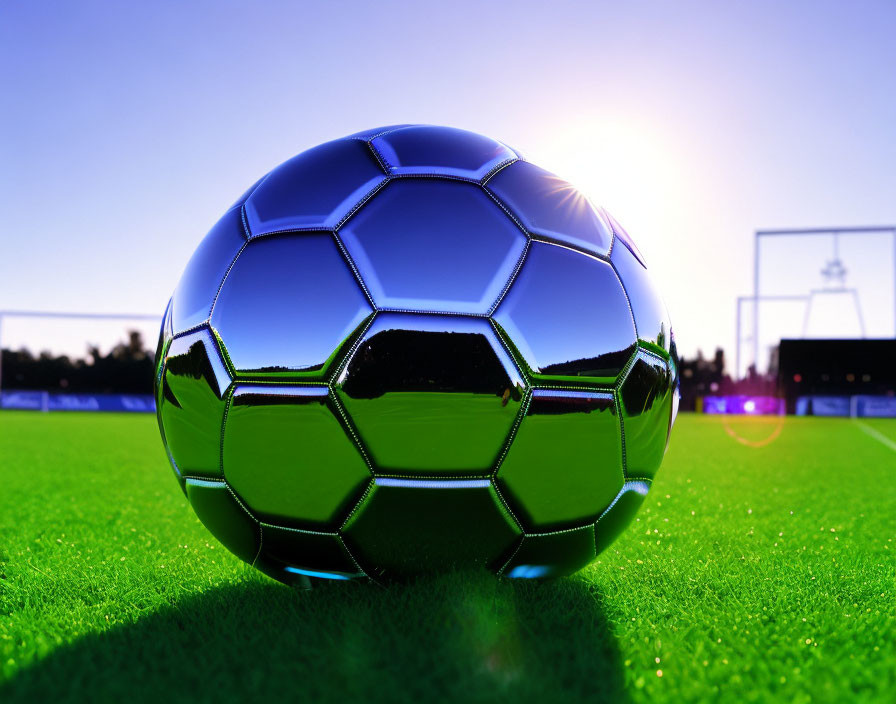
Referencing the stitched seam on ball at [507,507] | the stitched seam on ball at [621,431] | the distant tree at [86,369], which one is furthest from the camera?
the distant tree at [86,369]

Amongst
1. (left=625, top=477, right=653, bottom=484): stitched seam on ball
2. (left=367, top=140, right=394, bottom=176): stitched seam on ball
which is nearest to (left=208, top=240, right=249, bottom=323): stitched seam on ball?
(left=367, top=140, right=394, bottom=176): stitched seam on ball

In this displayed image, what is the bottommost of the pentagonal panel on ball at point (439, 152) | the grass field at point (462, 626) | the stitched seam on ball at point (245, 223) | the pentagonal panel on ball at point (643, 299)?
the grass field at point (462, 626)

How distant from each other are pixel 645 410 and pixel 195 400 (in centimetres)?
137

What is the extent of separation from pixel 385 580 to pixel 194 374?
0.86m

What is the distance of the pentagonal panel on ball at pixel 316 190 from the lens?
196 centimetres

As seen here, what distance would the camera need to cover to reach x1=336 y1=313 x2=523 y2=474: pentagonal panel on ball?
1710 millimetres

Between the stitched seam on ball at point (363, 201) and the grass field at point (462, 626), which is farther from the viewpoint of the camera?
the stitched seam on ball at point (363, 201)

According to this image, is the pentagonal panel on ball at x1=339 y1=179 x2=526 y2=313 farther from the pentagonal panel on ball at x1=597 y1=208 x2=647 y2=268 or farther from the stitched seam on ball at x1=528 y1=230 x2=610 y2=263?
the pentagonal panel on ball at x1=597 y1=208 x2=647 y2=268

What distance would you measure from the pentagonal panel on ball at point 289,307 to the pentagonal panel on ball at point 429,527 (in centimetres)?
41

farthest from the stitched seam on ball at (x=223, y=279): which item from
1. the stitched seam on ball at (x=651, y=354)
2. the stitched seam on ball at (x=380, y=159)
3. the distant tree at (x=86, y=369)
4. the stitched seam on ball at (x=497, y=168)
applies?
the distant tree at (x=86, y=369)

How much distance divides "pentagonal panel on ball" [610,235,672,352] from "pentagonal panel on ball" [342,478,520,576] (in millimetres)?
731

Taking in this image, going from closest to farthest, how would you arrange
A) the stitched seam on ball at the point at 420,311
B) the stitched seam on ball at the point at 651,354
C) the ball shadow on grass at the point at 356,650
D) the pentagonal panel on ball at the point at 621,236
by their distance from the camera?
the ball shadow on grass at the point at 356,650 < the stitched seam on ball at the point at 420,311 < the stitched seam on ball at the point at 651,354 < the pentagonal panel on ball at the point at 621,236

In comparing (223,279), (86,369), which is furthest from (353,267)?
(86,369)

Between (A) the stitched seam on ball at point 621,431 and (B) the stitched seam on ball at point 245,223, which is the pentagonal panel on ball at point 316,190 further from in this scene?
(A) the stitched seam on ball at point 621,431
